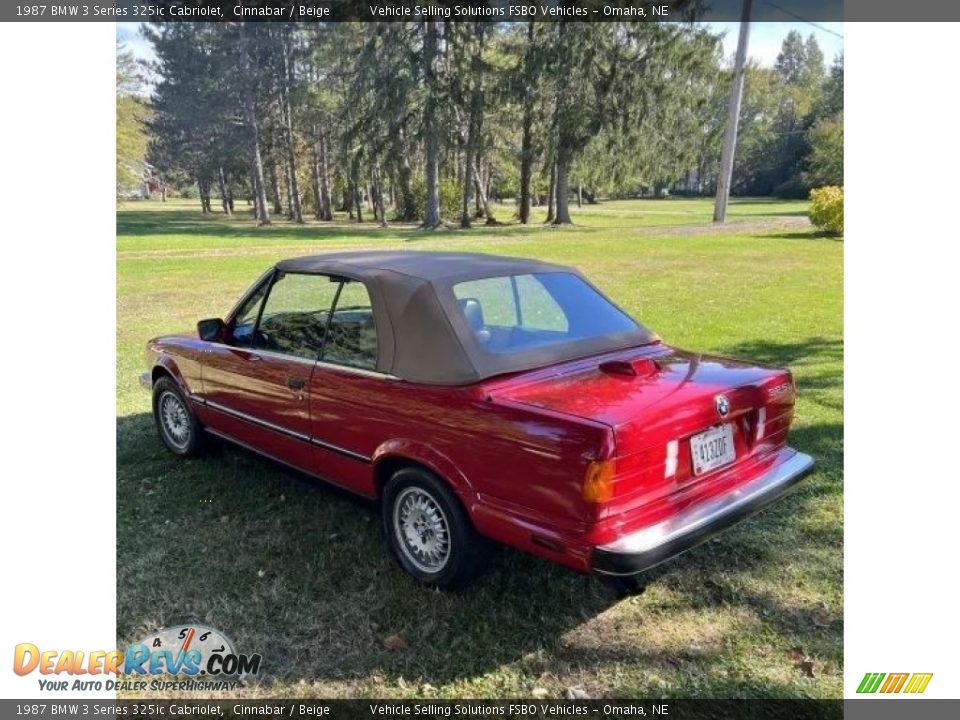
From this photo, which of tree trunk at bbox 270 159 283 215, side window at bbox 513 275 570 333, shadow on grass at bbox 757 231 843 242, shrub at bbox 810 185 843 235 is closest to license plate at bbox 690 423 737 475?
side window at bbox 513 275 570 333

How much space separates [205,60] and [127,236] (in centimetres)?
1002

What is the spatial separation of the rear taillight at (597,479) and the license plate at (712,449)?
530mm

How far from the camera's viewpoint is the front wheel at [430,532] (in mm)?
3057

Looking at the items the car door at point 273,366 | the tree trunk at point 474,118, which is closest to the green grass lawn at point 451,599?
the car door at point 273,366

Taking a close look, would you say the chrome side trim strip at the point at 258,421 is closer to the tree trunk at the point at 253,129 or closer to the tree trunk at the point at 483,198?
the tree trunk at the point at 483,198

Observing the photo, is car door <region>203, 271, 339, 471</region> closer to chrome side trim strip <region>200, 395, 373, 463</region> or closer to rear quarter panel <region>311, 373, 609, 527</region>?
chrome side trim strip <region>200, 395, 373, 463</region>

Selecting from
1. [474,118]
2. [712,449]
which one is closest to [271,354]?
[712,449]

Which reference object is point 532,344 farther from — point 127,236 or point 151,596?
point 127,236

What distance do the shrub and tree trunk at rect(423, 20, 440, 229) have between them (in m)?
13.6

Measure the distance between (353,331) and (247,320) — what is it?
115cm

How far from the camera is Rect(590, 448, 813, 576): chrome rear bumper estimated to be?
2529 mm

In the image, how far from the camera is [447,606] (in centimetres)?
316

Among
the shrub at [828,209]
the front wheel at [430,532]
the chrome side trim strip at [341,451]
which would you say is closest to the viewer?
the front wheel at [430,532]
